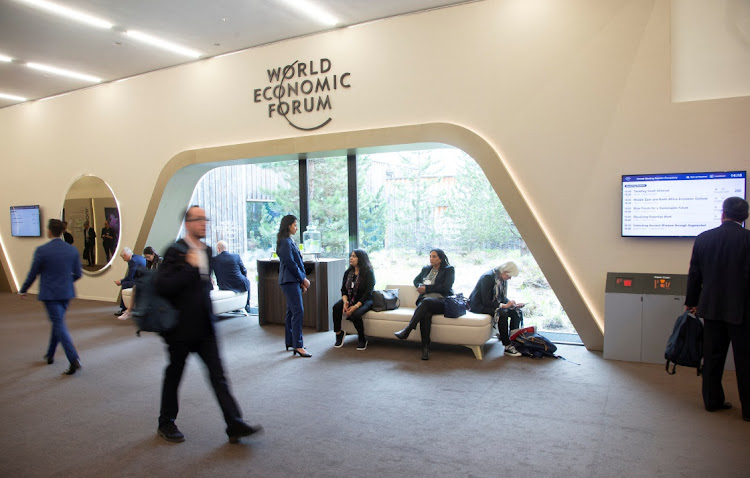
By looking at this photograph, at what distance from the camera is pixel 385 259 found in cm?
791

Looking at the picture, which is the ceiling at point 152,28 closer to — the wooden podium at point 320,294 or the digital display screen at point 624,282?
the wooden podium at point 320,294

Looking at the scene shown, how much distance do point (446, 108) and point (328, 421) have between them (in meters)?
4.40

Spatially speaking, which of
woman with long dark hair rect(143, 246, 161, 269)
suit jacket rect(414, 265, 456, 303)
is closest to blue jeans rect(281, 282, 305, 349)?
suit jacket rect(414, 265, 456, 303)

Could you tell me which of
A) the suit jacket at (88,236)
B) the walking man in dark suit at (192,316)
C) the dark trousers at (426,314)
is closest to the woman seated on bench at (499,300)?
the dark trousers at (426,314)

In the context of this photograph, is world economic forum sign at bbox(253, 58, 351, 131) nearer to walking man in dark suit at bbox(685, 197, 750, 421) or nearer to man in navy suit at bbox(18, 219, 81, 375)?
man in navy suit at bbox(18, 219, 81, 375)

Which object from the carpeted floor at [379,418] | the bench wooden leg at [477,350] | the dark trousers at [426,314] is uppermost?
the dark trousers at [426,314]

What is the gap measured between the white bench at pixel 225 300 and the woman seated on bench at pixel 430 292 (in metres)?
3.37

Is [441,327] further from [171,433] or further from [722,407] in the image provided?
[171,433]

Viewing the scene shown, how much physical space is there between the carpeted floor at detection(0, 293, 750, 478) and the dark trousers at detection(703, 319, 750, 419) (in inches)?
6.2

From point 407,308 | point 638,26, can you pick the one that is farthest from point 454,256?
point 638,26

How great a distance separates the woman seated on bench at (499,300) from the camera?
20.5 feet

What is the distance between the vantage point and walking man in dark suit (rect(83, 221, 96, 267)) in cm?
1078

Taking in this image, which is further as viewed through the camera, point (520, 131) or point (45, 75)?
point (45, 75)

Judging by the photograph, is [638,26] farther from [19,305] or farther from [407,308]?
[19,305]
